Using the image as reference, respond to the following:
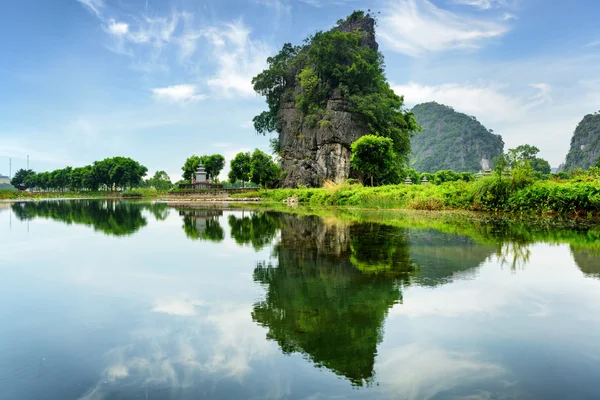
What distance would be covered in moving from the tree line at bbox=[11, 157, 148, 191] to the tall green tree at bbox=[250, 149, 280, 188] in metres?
40.4

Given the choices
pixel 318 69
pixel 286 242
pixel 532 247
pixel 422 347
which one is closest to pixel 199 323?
pixel 422 347

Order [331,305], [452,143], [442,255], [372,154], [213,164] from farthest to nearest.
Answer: [452,143]
[213,164]
[372,154]
[442,255]
[331,305]

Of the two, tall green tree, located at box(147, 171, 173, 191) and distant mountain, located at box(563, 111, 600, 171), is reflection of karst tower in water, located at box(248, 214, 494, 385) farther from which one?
distant mountain, located at box(563, 111, 600, 171)

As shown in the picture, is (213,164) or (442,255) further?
(213,164)

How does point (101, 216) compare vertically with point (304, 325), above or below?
below

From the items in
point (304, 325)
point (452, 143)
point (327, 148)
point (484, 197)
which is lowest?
point (304, 325)

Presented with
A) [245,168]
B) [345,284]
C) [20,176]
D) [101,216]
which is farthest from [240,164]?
[20,176]

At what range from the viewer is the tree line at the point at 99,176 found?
79500mm

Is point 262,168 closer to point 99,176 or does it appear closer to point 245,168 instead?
point 245,168

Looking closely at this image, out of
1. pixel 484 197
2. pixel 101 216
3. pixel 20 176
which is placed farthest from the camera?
pixel 20 176

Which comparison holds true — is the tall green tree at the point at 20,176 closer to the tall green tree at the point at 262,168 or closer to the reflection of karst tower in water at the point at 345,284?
the tall green tree at the point at 262,168

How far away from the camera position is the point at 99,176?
269 feet

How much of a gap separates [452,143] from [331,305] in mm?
149233

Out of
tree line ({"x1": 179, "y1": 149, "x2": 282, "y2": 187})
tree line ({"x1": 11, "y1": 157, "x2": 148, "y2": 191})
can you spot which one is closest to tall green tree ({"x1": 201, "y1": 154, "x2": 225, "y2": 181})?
tree line ({"x1": 179, "y1": 149, "x2": 282, "y2": 187})
